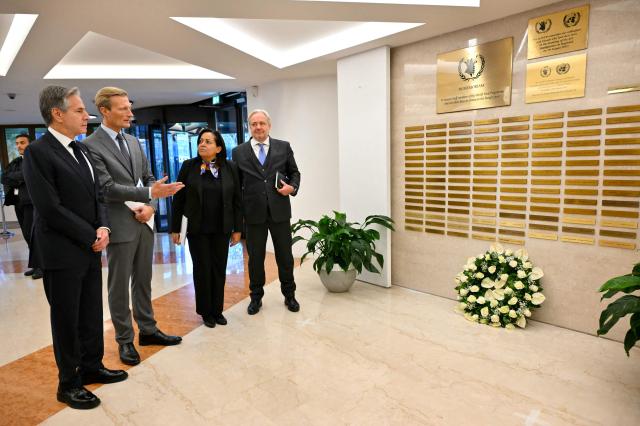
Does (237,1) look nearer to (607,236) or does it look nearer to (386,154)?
(386,154)

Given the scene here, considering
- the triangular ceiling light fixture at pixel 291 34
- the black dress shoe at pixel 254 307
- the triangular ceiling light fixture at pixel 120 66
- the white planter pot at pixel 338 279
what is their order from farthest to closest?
the triangular ceiling light fixture at pixel 120 66
the white planter pot at pixel 338 279
the triangular ceiling light fixture at pixel 291 34
the black dress shoe at pixel 254 307

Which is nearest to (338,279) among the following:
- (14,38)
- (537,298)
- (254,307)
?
(254,307)

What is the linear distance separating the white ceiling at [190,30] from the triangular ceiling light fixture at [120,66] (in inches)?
0.9

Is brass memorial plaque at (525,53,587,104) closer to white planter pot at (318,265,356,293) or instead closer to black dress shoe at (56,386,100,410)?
white planter pot at (318,265,356,293)

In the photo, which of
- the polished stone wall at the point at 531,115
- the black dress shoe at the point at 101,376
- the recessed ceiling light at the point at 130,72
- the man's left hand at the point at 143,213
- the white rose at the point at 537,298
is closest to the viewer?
the black dress shoe at the point at 101,376

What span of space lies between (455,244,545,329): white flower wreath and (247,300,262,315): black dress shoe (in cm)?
177

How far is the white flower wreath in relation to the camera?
10.4ft

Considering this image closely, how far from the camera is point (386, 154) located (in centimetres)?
412

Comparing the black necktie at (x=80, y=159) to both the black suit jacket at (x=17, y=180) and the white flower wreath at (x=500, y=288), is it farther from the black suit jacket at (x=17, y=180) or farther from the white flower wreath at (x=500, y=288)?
the black suit jacket at (x=17, y=180)

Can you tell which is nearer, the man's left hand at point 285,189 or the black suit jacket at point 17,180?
the man's left hand at point 285,189

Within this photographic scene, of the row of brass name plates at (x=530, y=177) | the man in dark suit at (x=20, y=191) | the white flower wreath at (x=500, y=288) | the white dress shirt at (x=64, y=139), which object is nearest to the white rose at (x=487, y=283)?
Answer: the white flower wreath at (x=500, y=288)

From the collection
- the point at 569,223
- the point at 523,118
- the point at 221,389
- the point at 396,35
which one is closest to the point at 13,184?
the point at 221,389

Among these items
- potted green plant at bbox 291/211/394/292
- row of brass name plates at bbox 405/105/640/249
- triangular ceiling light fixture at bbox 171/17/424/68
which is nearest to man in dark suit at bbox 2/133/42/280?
triangular ceiling light fixture at bbox 171/17/424/68

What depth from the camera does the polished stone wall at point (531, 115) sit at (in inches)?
109
